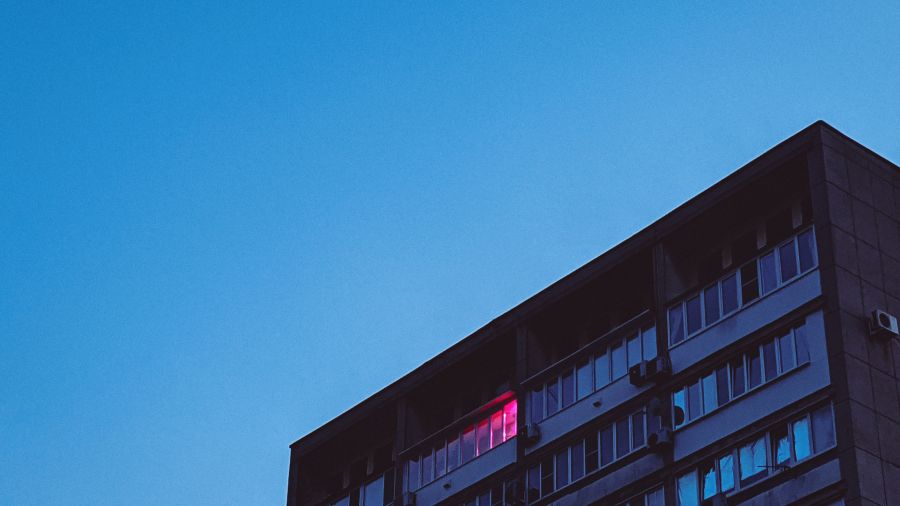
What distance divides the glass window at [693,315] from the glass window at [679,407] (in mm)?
2023

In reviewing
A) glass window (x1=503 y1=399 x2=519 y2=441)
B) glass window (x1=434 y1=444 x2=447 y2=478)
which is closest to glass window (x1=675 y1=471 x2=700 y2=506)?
glass window (x1=503 y1=399 x2=519 y2=441)

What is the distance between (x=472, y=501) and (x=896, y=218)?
1724 centimetres

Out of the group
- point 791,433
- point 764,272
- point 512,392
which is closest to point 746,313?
point 764,272

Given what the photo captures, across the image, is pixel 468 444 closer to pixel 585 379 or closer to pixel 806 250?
pixel 585 379

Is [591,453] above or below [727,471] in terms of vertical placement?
above

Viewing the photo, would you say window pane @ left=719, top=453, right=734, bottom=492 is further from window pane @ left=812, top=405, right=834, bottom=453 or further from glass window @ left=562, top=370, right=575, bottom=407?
glass window @ left=562, top=370, right=575, bottom=407

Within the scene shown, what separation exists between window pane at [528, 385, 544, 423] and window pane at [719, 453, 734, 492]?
30.9 ft

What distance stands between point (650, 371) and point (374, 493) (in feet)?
48.3

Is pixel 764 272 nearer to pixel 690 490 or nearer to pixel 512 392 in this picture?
pixel 690 490

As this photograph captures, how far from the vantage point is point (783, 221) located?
5666 cm

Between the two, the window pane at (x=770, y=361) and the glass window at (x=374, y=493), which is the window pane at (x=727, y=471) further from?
the glass window at (x=374, y=493)

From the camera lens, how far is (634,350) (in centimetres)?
5841

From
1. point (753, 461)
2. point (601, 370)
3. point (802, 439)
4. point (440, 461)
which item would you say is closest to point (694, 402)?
point (753, 461)

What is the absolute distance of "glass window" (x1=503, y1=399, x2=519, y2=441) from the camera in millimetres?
62219
